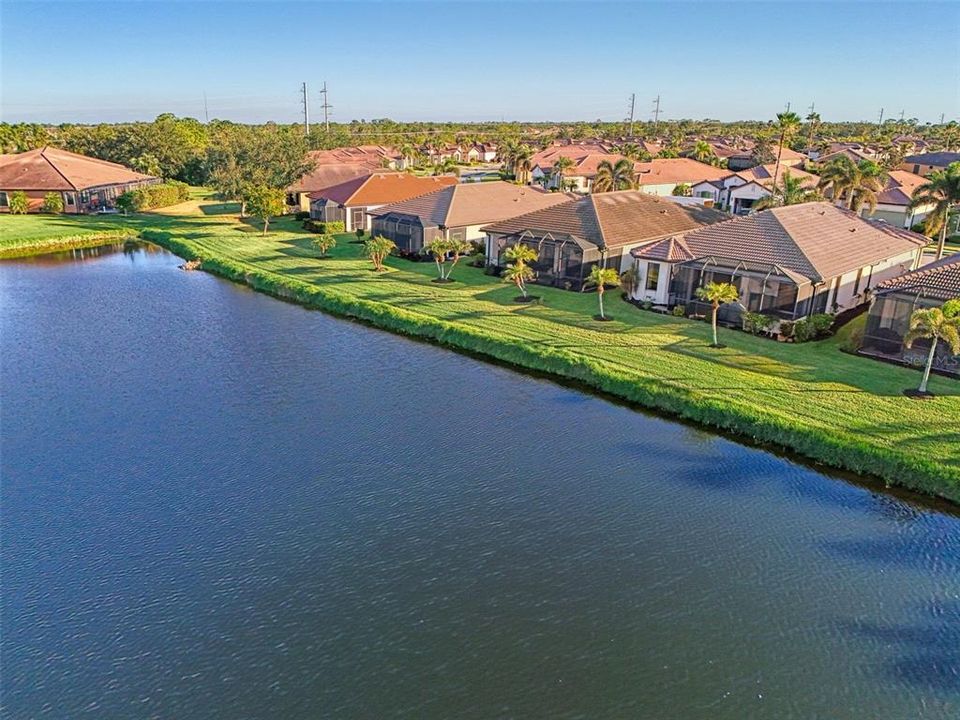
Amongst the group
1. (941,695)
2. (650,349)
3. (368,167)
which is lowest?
(941,695)

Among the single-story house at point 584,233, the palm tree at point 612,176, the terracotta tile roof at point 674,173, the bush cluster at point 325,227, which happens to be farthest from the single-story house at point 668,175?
the bush cluster at point 325,227

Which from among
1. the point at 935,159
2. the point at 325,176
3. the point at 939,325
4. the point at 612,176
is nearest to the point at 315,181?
the point at 325,176

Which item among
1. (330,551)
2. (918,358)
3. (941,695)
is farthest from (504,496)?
(918,358)

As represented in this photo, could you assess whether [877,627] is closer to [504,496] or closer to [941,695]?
[941,695]

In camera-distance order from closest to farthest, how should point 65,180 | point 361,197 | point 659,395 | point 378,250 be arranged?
point 659,395 < point 378,250 < point 361,197 < point 65,180

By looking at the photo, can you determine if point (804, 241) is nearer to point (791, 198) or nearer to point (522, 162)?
point (791, 198)
